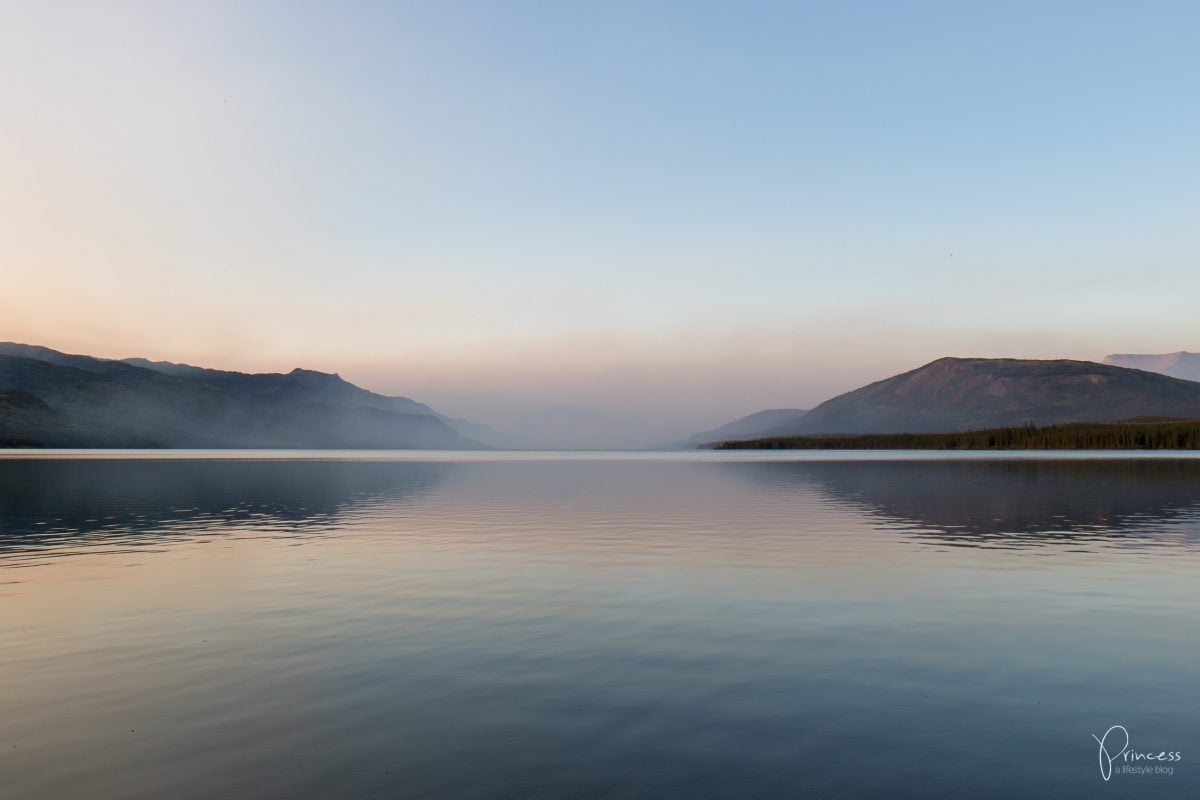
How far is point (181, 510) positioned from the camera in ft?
212

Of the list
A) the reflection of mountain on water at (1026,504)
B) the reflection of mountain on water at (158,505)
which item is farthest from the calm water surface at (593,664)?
the reflection of mountain on water at (158,505)

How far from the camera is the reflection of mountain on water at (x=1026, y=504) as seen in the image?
49.3 m

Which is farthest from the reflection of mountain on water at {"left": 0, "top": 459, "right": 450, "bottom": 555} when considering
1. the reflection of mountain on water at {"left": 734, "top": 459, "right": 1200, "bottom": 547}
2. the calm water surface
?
the reflection of mountain on water at {"left": 734, "top": 459, "right": 1200, "bottom": 547}

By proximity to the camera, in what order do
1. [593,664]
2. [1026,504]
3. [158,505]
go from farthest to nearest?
[1026,504] → [158,505] → [593,664]

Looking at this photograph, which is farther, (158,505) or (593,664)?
(158,505)

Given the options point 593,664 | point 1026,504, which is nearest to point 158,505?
point 593,664

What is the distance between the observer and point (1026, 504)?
69438 mm

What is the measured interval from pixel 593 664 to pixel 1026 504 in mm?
61451

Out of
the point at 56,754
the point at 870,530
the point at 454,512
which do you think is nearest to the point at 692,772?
the point at 56,754

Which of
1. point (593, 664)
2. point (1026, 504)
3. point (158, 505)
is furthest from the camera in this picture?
point (1026, 504)

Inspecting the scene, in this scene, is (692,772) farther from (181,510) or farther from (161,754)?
(181,510)

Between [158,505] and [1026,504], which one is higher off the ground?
[158,505]

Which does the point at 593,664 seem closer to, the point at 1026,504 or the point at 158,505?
the point at 1026,504

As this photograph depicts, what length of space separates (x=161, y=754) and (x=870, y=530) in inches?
1721
